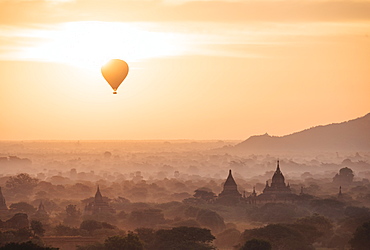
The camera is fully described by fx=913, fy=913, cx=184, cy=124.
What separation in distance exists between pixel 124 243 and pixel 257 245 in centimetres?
741

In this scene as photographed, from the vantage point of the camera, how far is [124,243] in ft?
162

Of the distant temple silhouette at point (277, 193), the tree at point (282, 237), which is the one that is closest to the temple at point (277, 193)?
the distant temple silhouette at point (277, 193)

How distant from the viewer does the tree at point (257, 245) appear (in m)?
50.4

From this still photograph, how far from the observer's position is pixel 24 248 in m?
44.4

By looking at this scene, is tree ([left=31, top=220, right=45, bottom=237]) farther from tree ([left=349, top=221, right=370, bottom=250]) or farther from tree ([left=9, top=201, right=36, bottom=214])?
tree ([left=9, top=201, right=36, bottom=214])

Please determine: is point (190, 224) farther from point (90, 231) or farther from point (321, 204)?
point (321, 204)

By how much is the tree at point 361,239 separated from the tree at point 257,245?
658 centimetres

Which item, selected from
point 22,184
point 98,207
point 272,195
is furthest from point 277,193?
→ point 22,184

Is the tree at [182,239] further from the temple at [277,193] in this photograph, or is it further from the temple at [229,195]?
the temple at [229,195]

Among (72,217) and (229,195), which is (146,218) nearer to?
(72,217)

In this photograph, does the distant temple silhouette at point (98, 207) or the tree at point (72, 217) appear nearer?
the tree at point (72, 217)

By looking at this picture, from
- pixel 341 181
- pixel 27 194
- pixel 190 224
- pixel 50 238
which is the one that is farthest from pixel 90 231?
pixel 341 181

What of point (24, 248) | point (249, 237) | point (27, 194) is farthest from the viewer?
point (27, 194)

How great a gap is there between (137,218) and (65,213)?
1127cm
